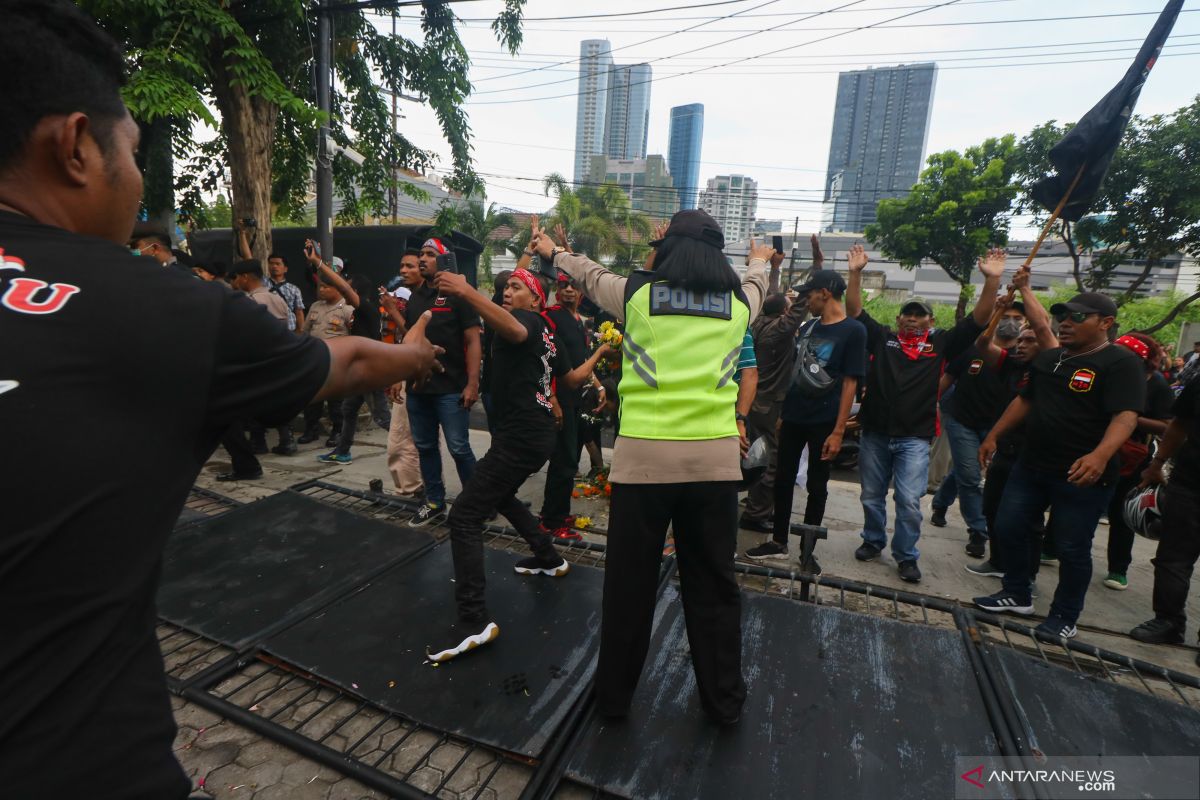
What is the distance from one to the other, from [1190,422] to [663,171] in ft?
195

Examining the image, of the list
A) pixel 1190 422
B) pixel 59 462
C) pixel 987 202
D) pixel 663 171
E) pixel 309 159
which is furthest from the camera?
pixel 663 171

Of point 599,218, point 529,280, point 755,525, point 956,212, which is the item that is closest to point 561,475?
point 529,280

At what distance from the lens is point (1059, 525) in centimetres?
351

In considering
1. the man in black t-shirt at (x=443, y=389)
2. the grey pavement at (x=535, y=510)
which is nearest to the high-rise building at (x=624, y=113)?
the grey pavement at (x=535, y=510)

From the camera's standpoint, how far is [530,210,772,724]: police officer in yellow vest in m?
2.25

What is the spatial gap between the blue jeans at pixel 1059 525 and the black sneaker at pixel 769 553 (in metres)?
1.43

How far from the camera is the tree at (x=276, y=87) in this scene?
628cm

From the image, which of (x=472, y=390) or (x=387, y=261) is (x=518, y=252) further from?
(x=472, y=390)

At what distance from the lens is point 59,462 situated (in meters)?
0.86

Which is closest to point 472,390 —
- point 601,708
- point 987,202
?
point 601,708

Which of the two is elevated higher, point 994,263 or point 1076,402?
point 994,263

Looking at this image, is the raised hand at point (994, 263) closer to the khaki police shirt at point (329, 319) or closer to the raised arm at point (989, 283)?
the raised arm at point (989, 283)

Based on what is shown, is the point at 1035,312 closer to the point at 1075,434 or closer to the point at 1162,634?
the point at 1075,434

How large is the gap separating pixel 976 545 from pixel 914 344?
1.80m
